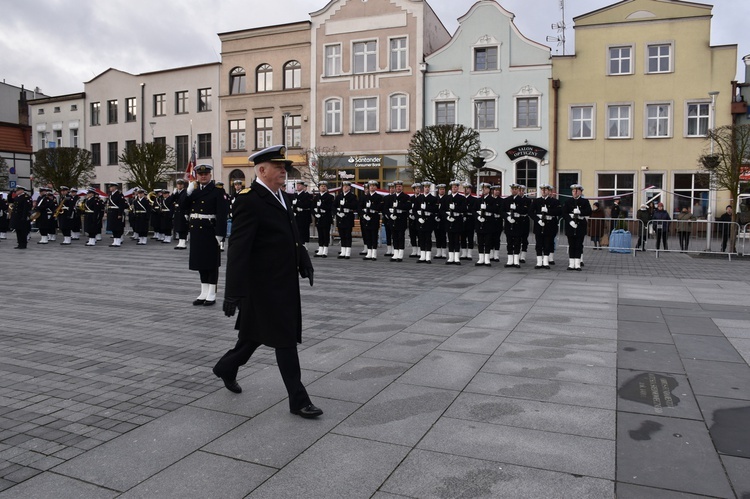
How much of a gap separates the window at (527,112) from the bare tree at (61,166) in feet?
89.3

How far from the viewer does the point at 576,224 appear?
15.9 m

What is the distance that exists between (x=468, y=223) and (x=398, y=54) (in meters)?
22.7

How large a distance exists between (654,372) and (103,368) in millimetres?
5195

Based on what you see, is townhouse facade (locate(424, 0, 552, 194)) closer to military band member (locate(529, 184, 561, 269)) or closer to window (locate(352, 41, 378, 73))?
window (locate(352, 41, 378, 73))

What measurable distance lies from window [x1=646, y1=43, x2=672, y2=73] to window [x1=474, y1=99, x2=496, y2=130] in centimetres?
801

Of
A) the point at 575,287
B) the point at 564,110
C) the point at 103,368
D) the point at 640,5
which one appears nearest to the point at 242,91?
the point at 564,110

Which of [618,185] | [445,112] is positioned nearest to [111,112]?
[445,112]

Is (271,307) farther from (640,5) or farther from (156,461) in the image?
(640,5)

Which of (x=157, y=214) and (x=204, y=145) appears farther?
(x=204, y=145)

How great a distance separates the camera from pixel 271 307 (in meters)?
4.83

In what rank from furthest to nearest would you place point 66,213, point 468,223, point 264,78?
point 264,78 < point 66,213 < point 468,223

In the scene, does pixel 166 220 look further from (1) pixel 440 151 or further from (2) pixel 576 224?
(2) pixel 576 224

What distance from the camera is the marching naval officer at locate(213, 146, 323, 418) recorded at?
187 inches

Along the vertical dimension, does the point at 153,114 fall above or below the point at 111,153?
above
